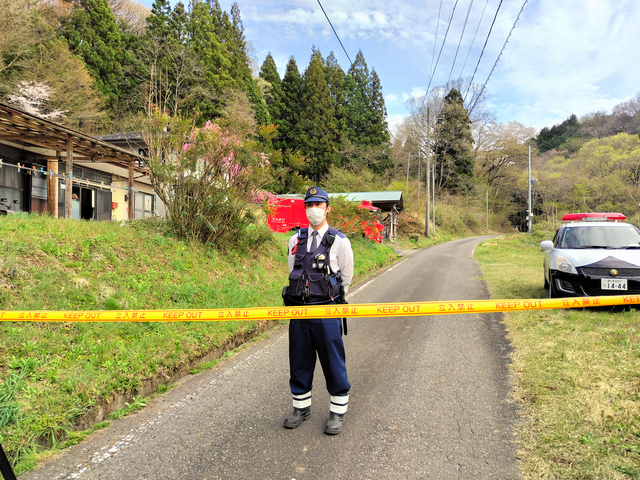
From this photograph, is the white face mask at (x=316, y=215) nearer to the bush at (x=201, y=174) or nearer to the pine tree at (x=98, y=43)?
the bush at (x=201, y=174)

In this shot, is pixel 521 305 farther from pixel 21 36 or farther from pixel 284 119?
pixel 284 119

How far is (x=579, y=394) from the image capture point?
328cm

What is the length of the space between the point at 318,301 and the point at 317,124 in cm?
3588

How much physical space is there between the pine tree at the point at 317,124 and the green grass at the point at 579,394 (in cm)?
3258

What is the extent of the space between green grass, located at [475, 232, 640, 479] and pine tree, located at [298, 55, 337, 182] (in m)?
32.6

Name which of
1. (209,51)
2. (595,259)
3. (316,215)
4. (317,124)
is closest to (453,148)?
(317,124)

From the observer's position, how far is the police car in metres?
5.71

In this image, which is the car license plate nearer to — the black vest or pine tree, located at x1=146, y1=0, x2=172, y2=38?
the black vest

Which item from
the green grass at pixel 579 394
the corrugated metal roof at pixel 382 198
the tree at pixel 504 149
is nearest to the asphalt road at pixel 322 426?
the green grass at pixel 579 394

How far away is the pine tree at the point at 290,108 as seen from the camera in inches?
1430

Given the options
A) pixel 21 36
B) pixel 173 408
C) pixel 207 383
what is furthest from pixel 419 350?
pixel 21 36

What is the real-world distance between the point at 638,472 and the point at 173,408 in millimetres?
3528

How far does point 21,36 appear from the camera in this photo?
18609 mm

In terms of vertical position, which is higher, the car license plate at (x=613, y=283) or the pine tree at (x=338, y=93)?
the pine tree at (x=338, y=93)
